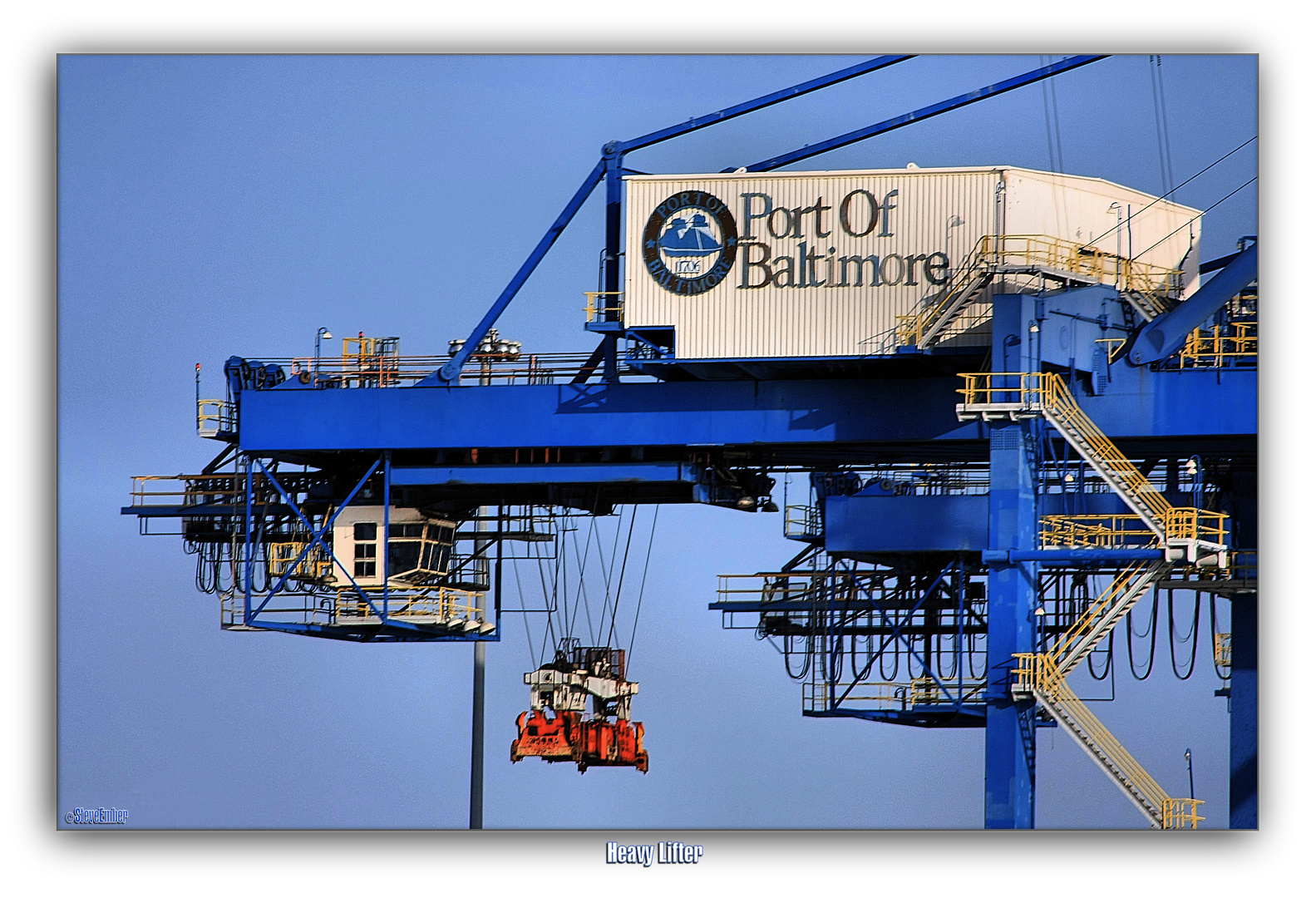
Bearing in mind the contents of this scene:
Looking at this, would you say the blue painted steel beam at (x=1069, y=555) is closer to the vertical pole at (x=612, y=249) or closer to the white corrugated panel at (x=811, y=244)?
the white corrugated panel at (x=811, y=244)

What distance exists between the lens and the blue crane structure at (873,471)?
45.3 m

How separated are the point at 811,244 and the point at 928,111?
10.5 feet

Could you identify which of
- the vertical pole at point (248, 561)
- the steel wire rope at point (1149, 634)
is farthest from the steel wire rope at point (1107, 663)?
the vertical pole at point (248, 561)

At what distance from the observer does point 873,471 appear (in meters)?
56.3

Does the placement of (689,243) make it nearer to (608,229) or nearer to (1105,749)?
(608,229)

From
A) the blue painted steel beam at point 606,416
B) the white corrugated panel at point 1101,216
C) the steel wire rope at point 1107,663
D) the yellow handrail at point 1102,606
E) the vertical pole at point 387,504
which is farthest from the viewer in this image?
the steel wire rope at point 1107,663

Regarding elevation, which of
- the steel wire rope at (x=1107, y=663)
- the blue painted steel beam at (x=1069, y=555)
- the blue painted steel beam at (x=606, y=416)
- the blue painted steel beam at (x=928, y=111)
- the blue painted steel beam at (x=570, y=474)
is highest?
the blue painted steel beam at (x=928, y=111)

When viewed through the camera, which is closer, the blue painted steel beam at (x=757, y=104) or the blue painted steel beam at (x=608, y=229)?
the blue painted steel beam at (x=757, y=104)

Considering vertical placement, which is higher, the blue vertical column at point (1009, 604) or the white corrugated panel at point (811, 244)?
the white corrugated panel at point (811, 244)

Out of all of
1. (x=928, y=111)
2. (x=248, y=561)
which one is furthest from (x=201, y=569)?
(x=928, y=111)

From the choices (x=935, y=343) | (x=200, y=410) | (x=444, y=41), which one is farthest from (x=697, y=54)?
(x=200, y=410)

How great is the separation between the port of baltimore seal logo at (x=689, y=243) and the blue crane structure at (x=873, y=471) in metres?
0.86

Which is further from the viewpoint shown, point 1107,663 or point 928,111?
point 1107,663
